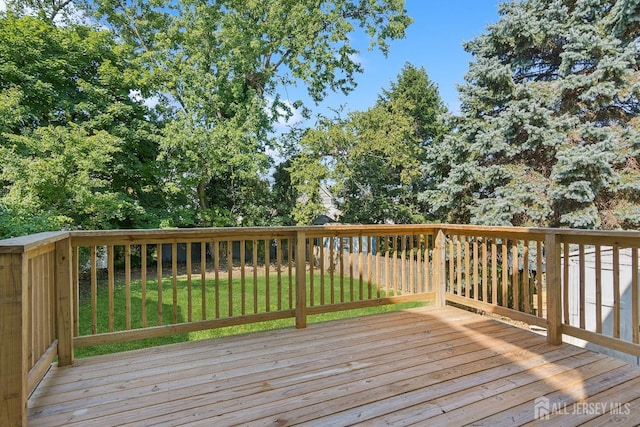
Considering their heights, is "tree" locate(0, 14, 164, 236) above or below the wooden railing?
above

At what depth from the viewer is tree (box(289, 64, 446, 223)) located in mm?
9930

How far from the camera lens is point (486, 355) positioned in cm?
259

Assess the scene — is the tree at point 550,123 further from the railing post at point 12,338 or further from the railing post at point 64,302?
the railing post at point 12,338

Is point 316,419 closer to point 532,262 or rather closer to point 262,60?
point 532,262

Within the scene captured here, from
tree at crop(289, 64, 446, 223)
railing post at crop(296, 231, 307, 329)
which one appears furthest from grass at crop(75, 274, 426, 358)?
tree at crop(289, 64, 446, 223)

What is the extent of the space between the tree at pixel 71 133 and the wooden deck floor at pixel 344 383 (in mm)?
4761

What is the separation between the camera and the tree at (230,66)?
30.8 feet

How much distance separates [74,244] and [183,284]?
5.61 m

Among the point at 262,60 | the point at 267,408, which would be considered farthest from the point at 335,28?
the point at 267,408

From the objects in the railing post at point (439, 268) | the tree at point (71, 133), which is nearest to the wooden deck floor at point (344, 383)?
the railing post at point (439, 268)

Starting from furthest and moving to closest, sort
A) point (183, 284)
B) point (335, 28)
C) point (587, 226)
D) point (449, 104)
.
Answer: point (449, 104)
point (335, 28)
point (183, 284)
point (587, 226)
